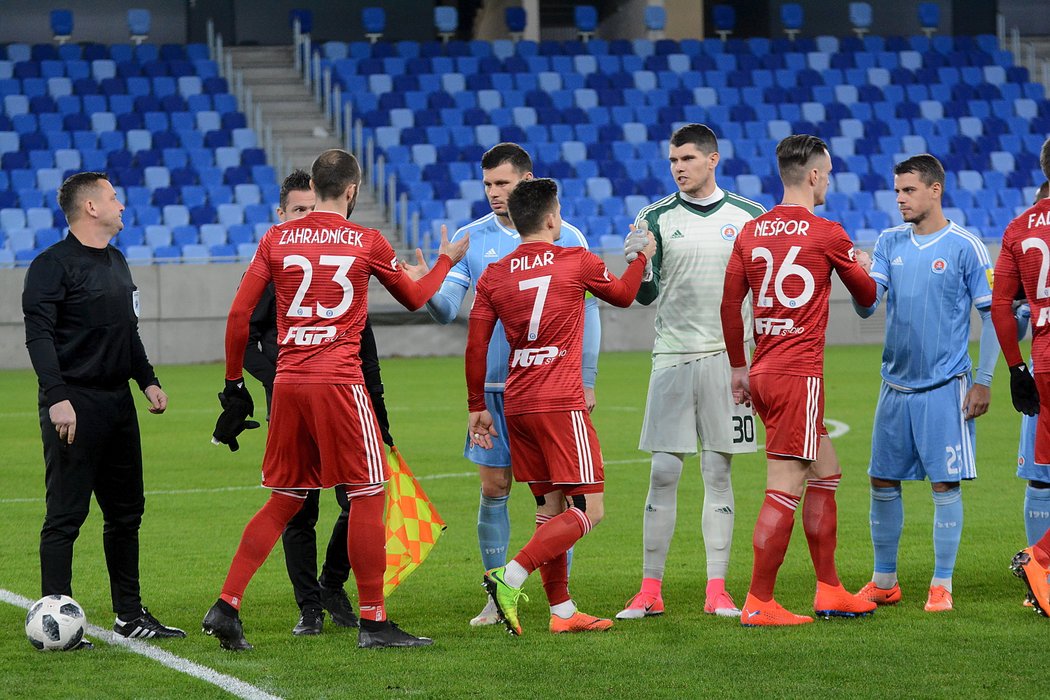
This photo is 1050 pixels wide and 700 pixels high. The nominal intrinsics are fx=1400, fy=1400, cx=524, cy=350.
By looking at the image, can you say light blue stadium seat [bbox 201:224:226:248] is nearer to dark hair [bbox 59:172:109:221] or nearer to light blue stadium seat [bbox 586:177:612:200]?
light blue stadium seat [bbox 586:177:612:200]

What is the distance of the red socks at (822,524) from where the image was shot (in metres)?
6.28

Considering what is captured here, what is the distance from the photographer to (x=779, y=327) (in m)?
6.09

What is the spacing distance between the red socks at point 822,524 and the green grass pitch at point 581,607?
0.78 ft

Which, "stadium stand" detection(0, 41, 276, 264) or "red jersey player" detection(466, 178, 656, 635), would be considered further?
"stadium stand" detection(0, 41, 276, 264)

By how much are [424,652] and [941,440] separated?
2.60 metres

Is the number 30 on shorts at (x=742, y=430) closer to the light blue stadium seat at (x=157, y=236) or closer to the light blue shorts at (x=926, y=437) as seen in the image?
the light blue shorts at (x=926, y=437)

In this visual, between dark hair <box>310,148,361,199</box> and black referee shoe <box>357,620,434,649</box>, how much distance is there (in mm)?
1783

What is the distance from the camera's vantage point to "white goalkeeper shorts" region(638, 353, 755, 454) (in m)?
6.58

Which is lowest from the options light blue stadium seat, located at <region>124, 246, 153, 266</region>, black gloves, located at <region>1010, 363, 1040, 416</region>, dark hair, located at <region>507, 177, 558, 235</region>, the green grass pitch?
the green grass pitch

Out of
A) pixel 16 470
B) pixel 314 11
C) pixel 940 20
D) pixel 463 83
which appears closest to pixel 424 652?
pixel 16 470

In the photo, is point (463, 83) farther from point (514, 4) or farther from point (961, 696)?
point (961, 696)

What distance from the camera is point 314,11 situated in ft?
102

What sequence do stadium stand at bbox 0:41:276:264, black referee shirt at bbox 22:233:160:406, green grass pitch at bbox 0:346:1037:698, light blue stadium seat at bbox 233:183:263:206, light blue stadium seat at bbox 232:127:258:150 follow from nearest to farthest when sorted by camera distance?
green grass pitch at bbox 0:346:1037:698 → black referee shirt at bbox 22:233:160:406 → stadium stand at bbox 0:41:276:264 → light blue stadium seat at bbox 233:183:263:206 → light blue stadium seat at bbox 232:127:258:150

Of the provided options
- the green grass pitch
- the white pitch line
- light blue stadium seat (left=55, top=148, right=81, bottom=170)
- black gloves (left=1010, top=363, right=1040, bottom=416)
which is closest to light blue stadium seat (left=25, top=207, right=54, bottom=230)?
light blue stadium seat (left=55, top=148, right=81, bottom=170)
